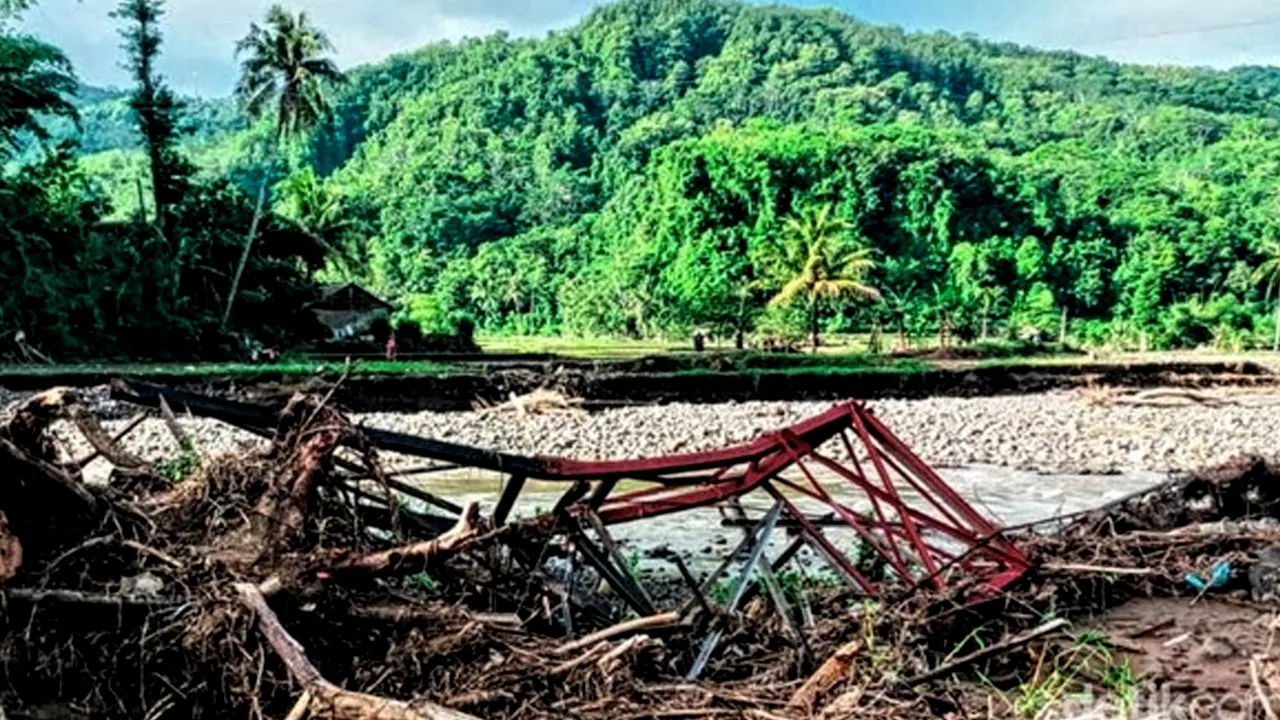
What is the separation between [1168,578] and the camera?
16.8ft

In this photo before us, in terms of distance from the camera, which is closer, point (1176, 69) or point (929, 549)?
point (929, 549)

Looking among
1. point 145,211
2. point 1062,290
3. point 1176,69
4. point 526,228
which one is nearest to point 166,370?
point 145,211

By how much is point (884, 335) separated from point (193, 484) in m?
56.3

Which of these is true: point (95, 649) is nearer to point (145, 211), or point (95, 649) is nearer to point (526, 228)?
point (145, 211)

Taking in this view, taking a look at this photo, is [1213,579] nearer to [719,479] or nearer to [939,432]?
[719,479]

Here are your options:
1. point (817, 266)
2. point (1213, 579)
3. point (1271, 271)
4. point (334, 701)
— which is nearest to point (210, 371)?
point (1213, 579)

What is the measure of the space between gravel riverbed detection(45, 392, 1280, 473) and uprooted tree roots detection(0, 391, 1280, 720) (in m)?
12.3

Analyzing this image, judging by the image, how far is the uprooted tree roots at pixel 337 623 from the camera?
10.6 feet

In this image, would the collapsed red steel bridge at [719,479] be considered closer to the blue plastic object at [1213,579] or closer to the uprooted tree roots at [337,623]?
the uprooted tree roots at [337,623]

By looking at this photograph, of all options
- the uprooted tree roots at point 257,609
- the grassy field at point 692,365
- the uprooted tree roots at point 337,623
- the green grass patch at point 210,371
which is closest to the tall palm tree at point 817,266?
the grassy field at point 692,365

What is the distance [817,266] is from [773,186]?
30.8m

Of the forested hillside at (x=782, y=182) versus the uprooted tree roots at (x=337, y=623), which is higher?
the forested hillside at (x=782, y=182)

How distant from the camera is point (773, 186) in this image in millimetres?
80125

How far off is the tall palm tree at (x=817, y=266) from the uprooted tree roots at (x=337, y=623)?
4444 cm
